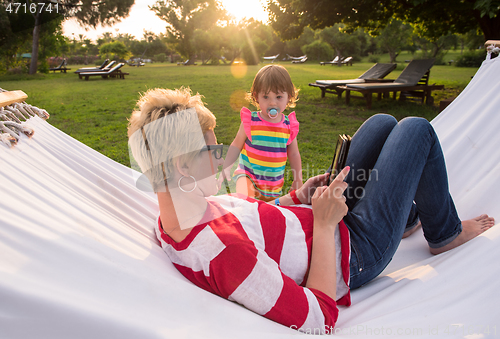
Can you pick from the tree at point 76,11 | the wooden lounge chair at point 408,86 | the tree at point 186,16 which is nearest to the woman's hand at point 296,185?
the wooden lounge chair at point 408,86

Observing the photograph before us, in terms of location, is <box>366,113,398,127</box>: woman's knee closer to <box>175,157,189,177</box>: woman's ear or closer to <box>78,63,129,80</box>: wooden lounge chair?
<box>175,157,189,177</box>: woman's ear

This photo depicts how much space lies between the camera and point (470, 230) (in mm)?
1562

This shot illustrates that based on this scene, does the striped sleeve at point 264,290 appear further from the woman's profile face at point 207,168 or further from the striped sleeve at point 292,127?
the striped sleeve at point 292,127

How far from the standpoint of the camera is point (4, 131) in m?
1.57

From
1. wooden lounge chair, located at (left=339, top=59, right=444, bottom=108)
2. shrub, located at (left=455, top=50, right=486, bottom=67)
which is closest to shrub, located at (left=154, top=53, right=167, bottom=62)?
shrub, located at (left=455, top=50, right=486, bottom=67)

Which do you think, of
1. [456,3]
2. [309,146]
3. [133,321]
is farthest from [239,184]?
[456,3]

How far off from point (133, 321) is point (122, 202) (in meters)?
0.98

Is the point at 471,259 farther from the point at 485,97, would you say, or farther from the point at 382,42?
the point at 382,42

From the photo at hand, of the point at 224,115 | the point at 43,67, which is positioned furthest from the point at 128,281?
the point at 43,67

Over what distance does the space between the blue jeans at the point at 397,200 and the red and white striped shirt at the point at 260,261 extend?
13 centimetres

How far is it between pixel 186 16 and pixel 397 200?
1993 inches

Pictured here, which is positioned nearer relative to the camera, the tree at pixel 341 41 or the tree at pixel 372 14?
the tree at pixel 372 14

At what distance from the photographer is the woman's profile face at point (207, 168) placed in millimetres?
1124

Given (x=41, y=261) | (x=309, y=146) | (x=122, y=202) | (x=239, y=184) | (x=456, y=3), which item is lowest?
(x=309, y=146)
